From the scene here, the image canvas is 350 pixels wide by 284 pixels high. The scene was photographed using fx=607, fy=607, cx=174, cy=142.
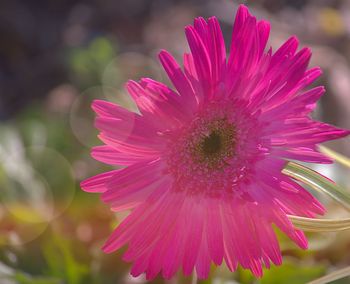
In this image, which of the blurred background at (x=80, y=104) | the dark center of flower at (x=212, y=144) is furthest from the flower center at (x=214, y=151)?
the blurred background at (x=80, y=104)

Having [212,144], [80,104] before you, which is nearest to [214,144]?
[212,144]

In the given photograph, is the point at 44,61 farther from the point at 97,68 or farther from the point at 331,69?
the point at 331,69

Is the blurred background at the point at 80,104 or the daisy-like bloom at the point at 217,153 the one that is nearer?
the daisy-like bloom at the point at 217,153

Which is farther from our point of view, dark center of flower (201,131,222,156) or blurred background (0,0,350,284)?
blurred background (0,0,350,284)

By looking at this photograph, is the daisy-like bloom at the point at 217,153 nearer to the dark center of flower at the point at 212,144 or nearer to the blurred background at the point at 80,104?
the dark center of flower at the point at 212,144

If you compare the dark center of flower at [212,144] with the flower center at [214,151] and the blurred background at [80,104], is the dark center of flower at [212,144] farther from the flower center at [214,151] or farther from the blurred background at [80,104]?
the blurred background at [80,104]

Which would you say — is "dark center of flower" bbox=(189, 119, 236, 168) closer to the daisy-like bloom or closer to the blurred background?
the daisy-like bloom

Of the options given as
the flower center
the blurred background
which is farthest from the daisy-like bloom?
the blurred background
